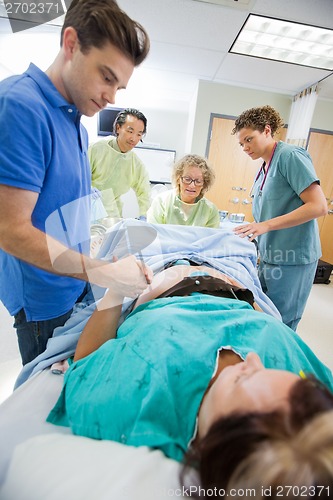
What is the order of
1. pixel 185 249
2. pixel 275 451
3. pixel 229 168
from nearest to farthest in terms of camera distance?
1. pixel 275 451
2. pixel 185 249
3. pixel 229 168

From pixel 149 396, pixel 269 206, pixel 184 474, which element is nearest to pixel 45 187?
pixel 149 396

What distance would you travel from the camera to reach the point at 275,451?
40cm

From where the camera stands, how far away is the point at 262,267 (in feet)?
5.37

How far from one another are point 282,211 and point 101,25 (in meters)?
1.26

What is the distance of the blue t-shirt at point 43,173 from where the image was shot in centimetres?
62

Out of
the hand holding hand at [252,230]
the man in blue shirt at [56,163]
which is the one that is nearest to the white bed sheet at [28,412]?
the man in blue shirt at [56,163]

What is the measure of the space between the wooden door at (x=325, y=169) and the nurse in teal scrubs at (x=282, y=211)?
2.80 meters

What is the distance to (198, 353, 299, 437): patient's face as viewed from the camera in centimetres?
47

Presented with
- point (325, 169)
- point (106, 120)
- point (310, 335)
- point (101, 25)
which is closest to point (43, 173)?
point (101, 25)

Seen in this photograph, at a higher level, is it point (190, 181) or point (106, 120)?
point (106, 120)

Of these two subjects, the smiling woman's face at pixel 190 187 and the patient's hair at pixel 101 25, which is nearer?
the patient's hair at pixel 101 25

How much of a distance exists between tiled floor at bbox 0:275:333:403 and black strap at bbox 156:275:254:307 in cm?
110

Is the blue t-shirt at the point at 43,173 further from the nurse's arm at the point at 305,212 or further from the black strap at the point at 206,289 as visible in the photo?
the nurse's arm at the point at 305,212

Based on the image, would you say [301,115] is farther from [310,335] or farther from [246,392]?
[246,392]
